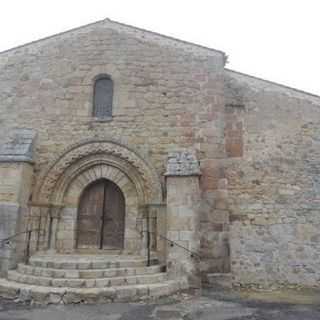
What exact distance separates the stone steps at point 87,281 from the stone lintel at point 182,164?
2290 millimetres

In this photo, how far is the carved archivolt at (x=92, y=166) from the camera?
853 cm

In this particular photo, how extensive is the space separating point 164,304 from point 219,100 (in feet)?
17.4

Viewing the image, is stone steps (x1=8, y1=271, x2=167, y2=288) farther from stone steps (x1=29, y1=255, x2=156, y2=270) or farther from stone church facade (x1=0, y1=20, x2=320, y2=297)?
stone church facade (x1=0, y1=20, x2=320, y2=297)

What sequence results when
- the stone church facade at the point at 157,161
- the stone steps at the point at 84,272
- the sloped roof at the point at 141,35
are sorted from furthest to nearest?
the sloped roof at the point at 141,35 < the stone church facade at the point at 157,161 < the stone steps at the point at 84,272

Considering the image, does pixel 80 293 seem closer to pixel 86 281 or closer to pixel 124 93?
pixel 86 281

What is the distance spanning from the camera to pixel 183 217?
7.55m

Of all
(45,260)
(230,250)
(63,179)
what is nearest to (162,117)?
(63,179)

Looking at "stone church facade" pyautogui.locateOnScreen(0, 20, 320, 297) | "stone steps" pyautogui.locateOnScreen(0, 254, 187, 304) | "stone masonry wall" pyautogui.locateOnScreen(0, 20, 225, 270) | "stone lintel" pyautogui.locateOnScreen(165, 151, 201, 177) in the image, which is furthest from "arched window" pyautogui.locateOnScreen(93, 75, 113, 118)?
"stone steps" pyautogui.locateOnScreen(0, 254, 187, 304)

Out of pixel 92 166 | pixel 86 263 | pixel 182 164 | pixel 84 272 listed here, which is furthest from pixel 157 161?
pixel 84 272

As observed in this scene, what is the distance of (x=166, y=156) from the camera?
8.65 m

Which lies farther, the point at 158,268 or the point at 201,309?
the point at 158,268

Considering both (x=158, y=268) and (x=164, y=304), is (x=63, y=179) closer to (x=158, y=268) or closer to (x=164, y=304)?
(x=158, y=268)

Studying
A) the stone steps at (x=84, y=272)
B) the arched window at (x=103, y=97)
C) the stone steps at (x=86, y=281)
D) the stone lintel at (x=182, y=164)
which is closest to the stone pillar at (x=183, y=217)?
the stone lintel at (x=182, y=164)

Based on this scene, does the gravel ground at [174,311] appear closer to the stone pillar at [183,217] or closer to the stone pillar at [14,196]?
the stone pillar at [183,217]
